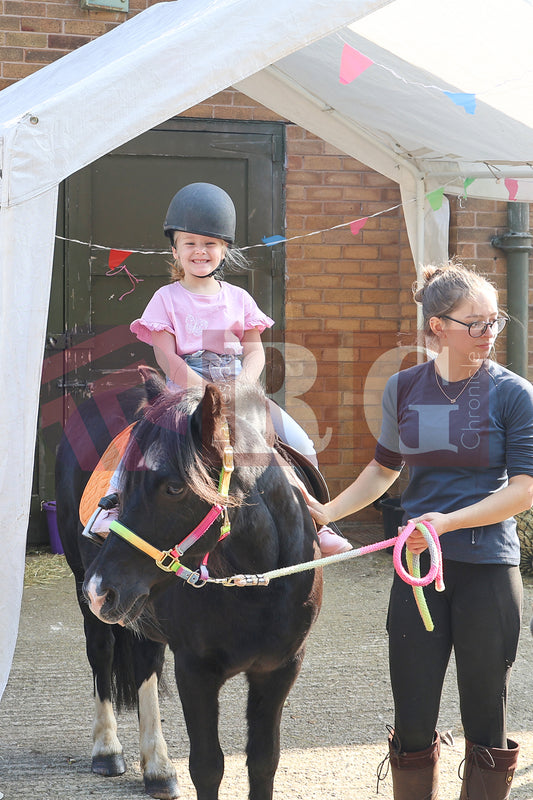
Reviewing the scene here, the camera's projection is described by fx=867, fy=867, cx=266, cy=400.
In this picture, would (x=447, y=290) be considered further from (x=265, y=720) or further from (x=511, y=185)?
(x=511, y=185)

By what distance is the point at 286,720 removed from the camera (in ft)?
11.1

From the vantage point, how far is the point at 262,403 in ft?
7.38

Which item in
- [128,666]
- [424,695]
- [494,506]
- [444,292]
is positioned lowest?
[128,666]

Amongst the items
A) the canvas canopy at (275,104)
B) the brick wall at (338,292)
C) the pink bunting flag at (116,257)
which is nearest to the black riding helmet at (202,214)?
the canvas canopy at (275,104)

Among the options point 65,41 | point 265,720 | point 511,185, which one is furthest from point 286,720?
point 65,41

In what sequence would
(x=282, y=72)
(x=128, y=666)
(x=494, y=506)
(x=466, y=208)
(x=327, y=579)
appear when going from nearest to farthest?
(x=494, y=506), (x=128, y=666), (x=282, y=72), (x=327, y=579), (x=466, y=208)

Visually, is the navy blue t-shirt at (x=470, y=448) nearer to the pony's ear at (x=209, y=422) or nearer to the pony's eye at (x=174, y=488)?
the pony's ear at (x=209, y=422)

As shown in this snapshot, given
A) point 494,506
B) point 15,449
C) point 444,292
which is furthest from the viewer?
point 15,449

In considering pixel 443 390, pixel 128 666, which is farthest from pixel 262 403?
pixel 128 666

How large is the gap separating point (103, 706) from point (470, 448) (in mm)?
1738

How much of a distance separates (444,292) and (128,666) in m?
1.82

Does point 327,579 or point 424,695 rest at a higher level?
point 424,695

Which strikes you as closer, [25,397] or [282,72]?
[25,397]

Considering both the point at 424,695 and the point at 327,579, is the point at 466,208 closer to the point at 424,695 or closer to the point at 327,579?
the point at 327,579
